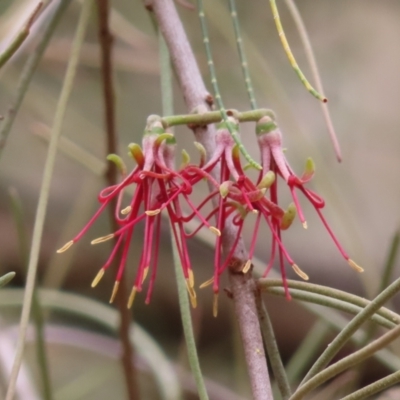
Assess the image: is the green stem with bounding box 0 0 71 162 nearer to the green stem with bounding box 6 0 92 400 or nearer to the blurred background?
the green stem with bounding box 6 0 92 400

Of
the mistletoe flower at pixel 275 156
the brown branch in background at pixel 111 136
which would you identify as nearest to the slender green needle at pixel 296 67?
the mistletoe flower at pixel 275 156

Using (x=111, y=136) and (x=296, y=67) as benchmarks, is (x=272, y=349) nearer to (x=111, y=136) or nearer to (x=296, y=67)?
(x=296, y=67)

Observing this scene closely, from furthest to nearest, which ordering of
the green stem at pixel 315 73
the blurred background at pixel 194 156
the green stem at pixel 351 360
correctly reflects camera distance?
the blurred background at pixel 194 156
the green stem at pixel 315 73
the green stem at pixel 351 360

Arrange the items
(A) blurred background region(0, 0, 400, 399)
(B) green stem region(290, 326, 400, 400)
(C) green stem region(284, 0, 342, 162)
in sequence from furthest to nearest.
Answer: (A) blurred background region(0, 0, 400, 399)
(C) green stem region(284, 0, 342, 162)
(B) green stem region(290, 326, 400, 400)

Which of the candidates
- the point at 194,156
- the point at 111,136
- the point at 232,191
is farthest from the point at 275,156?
the point at 194,156

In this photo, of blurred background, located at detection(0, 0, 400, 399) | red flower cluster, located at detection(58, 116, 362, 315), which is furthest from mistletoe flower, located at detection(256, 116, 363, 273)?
blurred background, located at detection(0, 0, 400, 399)

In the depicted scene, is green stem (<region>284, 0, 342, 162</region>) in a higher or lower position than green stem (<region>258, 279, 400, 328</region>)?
higher

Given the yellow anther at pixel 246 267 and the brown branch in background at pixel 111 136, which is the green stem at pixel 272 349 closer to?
the yellow anther at pixel 246 267

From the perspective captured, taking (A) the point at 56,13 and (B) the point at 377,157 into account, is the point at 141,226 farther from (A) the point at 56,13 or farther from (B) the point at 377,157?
(A) the point at 56,13
